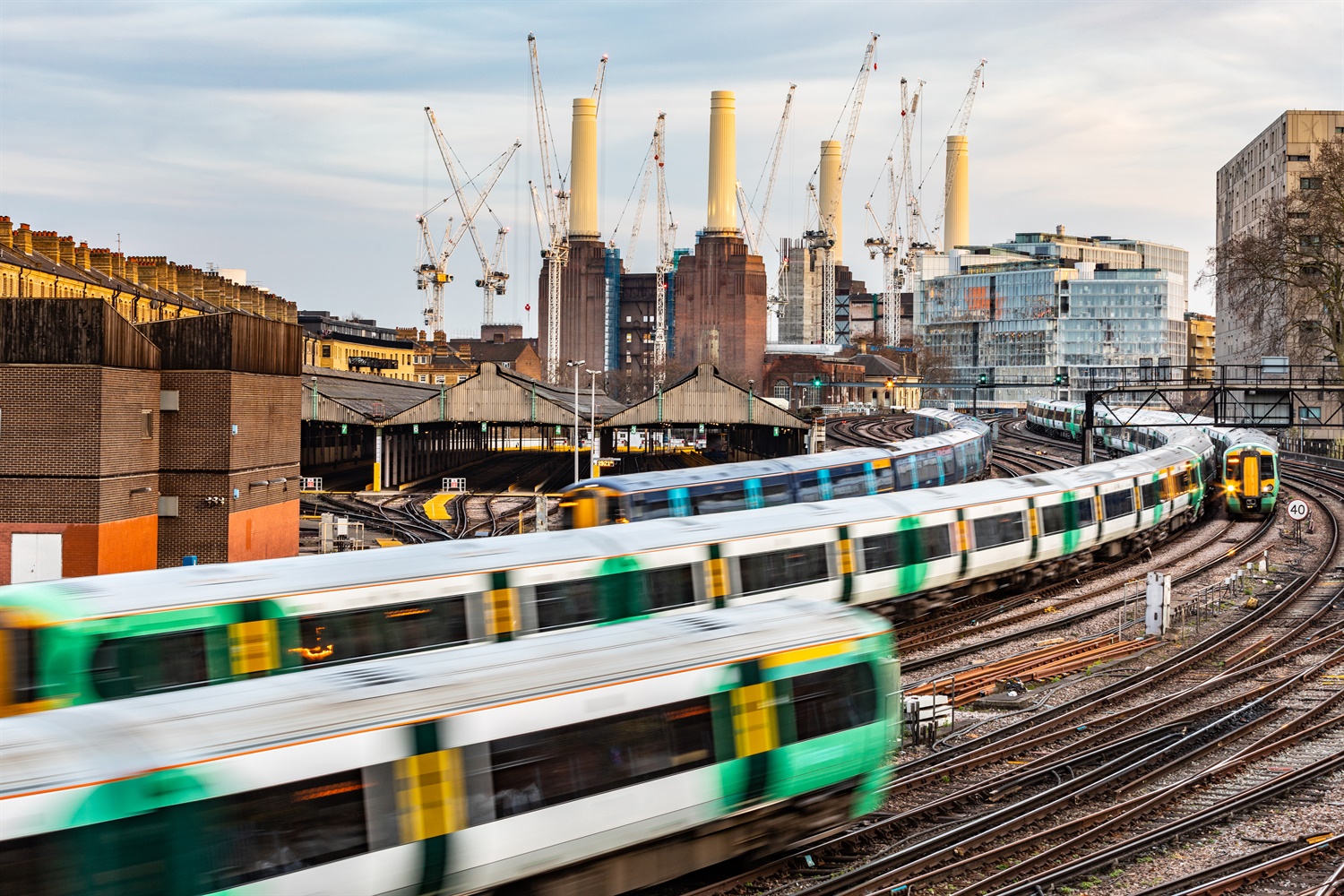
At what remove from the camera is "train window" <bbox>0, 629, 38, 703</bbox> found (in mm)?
14141

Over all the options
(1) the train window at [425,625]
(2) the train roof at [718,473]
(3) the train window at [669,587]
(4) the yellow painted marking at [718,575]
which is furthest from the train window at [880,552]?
(1) the train window at [425,625]

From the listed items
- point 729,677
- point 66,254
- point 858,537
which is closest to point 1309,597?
point 858,537

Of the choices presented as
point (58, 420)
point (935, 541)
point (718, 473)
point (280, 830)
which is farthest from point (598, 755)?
point (58, 420)

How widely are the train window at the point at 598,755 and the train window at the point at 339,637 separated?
17.9 feet

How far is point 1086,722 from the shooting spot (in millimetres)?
19609

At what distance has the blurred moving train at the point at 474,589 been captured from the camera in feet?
47.2

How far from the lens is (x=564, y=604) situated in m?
18.5

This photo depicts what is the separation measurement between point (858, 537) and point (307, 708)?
1608 cm

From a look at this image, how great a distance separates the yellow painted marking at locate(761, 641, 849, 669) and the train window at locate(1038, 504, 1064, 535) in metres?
18.7

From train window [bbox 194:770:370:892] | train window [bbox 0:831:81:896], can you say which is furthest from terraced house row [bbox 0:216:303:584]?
train window [bbox 0:831:81:896]

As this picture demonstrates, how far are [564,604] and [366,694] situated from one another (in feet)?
25.7

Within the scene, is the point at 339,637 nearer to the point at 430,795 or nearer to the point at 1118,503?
the point at 430,795

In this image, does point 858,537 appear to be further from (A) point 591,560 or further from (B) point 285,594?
(B) point 285,594

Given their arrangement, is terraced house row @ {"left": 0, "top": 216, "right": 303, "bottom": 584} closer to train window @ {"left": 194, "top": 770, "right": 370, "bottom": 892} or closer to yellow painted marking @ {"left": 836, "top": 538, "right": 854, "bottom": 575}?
yellow painted marking @ {"left": 836, "top": 538, "right": 854, "bottom": 575}
